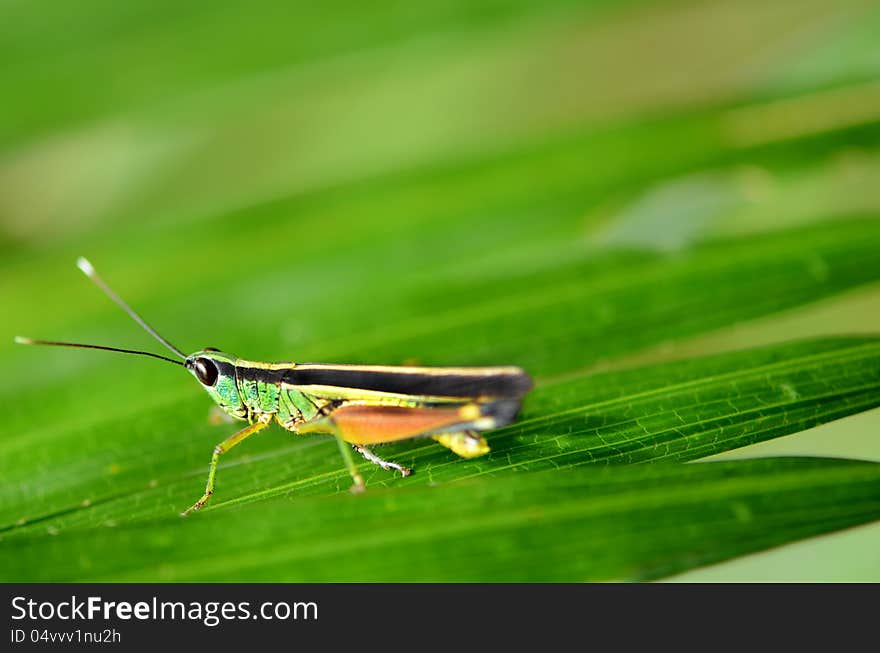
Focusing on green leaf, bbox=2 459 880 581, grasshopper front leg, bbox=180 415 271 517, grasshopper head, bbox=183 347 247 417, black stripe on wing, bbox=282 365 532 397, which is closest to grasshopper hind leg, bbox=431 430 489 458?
black stripe on wing, bbox=282 365 532 397

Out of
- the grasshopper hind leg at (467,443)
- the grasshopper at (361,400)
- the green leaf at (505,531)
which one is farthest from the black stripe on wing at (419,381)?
the green leaf at (505,531)

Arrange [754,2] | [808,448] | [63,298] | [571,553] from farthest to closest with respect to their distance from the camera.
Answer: [754,2]
[63,298]
[808,448]
[571,553]

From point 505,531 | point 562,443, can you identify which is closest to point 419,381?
point 562,443

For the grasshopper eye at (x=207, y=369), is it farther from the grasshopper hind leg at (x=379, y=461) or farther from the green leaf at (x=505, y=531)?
the green leaf at (x=505, y=531)

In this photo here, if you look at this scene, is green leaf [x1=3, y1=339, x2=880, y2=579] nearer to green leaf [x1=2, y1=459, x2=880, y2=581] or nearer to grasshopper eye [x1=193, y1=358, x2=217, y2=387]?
green leaf [x1=2, y1=459, x2=880, y2=581]

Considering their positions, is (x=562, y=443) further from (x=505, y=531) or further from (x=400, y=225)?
(x=400, y=225)

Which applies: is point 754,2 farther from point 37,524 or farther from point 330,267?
point 37,524
